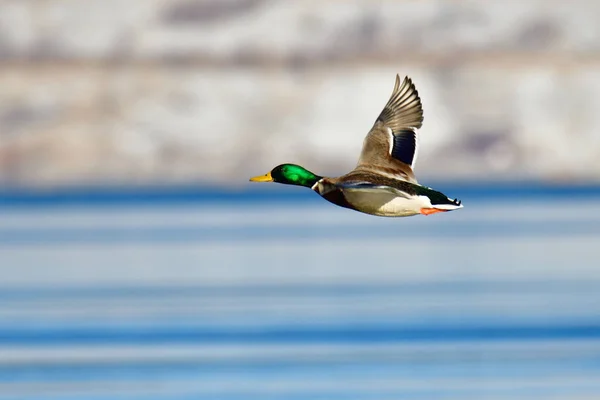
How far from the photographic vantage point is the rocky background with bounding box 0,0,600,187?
1569cm

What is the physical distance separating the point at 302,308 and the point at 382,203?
309 centimetres

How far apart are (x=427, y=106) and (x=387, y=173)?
11.0 meters

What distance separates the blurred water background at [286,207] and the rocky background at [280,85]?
24 mm

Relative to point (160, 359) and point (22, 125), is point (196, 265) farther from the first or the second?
point (22, 125)

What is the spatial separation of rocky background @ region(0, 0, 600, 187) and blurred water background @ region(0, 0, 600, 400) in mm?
24

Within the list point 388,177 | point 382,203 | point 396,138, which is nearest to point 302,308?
point 396,138

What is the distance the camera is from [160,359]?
6.22 meters

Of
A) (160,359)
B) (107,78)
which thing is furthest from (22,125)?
(160,359)

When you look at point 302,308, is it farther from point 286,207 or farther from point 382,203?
point 286,207

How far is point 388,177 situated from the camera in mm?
4777

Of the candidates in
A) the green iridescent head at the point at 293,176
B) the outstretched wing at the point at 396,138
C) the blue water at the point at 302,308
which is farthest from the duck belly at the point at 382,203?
the blue water at the point at 302,308

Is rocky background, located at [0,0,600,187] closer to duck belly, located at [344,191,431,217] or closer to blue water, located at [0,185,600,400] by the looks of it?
blue water, located at [0,185,600,400]

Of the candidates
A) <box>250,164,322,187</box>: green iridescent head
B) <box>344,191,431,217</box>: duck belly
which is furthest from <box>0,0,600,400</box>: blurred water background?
<box>344,191,431,217</box>: duck belly

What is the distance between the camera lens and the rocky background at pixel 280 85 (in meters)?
15.7
